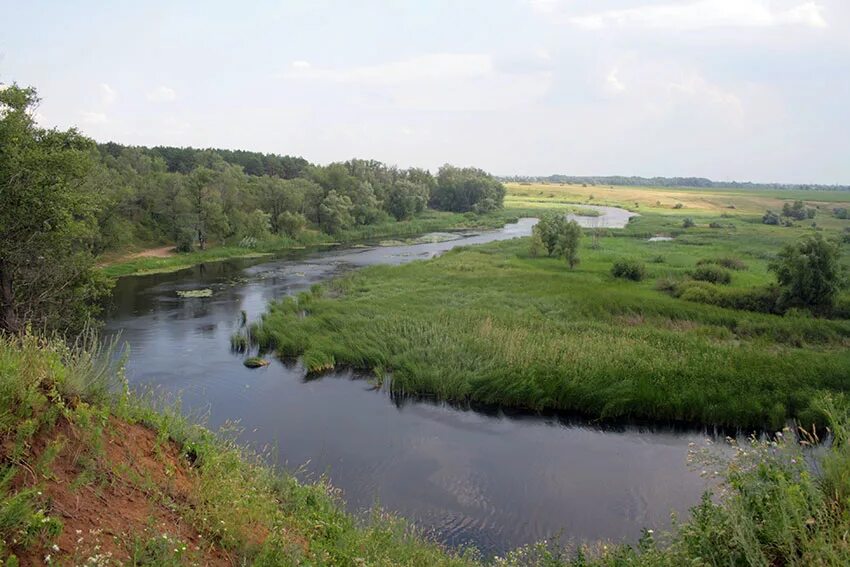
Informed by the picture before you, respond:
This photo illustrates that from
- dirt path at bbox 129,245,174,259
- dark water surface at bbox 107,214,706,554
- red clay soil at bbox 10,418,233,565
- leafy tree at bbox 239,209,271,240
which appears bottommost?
dark water surface at bbox 107,214,706,554

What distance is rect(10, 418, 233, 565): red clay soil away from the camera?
5.43 m

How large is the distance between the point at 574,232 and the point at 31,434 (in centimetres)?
4194

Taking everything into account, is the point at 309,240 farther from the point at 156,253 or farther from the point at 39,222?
the point at 39,222

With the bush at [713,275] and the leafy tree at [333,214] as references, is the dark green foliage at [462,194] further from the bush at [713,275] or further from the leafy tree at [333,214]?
the bush at [713,275]

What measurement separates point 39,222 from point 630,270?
33283 mm

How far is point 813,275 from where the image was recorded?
2792 cm

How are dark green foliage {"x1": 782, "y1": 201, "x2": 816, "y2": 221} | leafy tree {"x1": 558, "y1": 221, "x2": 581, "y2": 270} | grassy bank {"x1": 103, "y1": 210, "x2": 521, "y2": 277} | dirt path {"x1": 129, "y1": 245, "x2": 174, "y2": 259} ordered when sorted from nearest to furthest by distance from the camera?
leafy tree {"x1": 558, "y1": 221, "x2": 581, "y2": 270}
grassy bank {"x1": 103, "y1": 210, "x2": 521, "y2": 277}
dirt path {"x1": 129, "y1": 245, "x2": 174, "y2": 259}
dark green foliage {"x1": 782, "y1": 201, "x2": 816, "y2": 221}

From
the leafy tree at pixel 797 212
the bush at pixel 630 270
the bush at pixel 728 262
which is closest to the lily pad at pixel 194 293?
the bush at pixel 630 270

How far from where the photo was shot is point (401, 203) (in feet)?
284

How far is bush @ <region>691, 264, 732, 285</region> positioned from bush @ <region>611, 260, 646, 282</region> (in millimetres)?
3375

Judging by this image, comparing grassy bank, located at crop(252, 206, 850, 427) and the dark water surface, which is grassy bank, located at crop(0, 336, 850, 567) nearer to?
the dark water surface

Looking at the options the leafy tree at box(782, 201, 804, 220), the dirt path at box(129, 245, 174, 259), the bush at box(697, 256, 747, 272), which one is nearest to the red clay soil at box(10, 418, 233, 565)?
the bush at box(697, 256, 747, 272)

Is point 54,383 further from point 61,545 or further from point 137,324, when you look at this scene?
point 137,324

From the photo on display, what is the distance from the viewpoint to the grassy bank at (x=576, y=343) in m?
18.4
